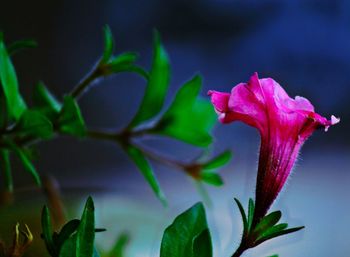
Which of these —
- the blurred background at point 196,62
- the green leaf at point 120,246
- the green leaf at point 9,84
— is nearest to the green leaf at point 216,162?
Result: the green leaf at point 120,246

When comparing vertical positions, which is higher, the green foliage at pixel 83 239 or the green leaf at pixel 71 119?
the green leaf at pixel 71 119

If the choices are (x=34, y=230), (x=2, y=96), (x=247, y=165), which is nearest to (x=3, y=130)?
(x=2, y=96)

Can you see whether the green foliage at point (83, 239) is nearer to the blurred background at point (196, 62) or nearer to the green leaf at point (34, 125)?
the green leaf at point (34, 125)

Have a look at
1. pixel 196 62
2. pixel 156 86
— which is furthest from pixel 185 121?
pixel 196 62

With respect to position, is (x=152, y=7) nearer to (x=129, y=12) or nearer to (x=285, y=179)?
(x=129, y=12)

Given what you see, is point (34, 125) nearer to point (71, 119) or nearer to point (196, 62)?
point (71, 119)
